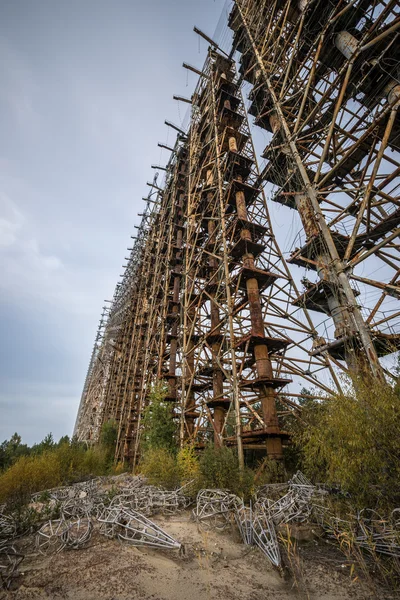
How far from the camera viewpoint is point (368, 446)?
3.23 metres

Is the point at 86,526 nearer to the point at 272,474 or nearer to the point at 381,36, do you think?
the point at 272,474

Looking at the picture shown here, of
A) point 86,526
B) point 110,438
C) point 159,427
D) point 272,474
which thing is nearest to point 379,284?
point 272,474

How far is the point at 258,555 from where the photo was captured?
10.8 feet

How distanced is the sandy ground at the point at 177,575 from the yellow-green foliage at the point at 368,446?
0.93m

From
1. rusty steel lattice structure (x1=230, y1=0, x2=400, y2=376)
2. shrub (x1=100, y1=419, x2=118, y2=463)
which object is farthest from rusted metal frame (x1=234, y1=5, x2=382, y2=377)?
shrub (x1=100, y1=419, x2=118, y2=463)

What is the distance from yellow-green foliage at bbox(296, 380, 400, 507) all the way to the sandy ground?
93cm

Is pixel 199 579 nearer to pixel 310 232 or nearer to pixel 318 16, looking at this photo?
pixel 310 232

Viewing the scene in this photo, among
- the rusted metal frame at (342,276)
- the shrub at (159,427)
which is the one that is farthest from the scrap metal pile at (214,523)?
the shrub at (159,427)

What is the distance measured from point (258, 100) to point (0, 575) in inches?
780

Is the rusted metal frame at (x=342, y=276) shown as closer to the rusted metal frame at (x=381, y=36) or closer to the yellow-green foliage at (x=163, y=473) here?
the rusted metal frame at (x=381, y=36)

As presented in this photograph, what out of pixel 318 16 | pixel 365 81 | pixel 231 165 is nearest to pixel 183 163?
pixel 231 165

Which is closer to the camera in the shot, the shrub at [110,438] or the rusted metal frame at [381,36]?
the rusted metal frame at [381,36]

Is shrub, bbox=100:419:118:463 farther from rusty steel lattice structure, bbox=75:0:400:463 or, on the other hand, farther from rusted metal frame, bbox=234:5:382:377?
rusted metal frame, bbox=234:5:382:377

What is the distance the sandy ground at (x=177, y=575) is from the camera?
99.0 inches
